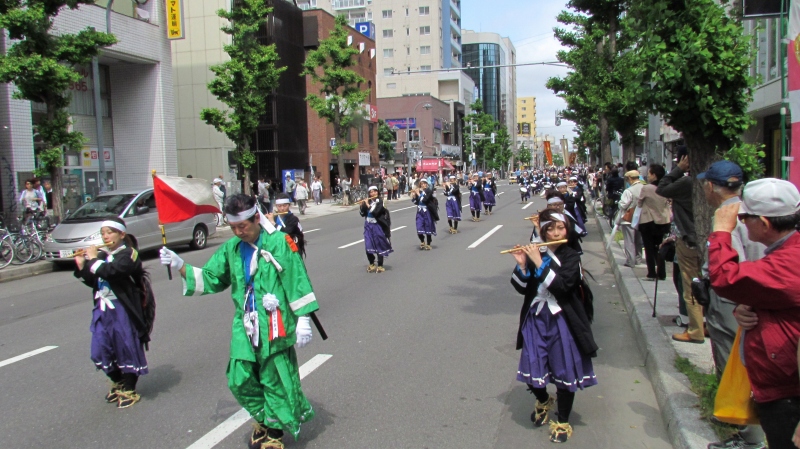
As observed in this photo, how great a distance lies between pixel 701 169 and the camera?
5055mm

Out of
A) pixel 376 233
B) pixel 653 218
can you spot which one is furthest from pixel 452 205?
pixel 653 218

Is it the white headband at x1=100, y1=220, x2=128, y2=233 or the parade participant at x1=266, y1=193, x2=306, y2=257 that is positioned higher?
the white headband at x1=100, y1=220, x2=128, y2=233

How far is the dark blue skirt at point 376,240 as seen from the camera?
11367mm

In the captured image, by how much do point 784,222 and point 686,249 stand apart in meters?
3.52

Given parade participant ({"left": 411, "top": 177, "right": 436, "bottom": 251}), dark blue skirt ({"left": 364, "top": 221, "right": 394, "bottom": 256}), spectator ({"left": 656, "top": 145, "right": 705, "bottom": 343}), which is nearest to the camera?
spectator ({"left": 656, "top": 145, "right": 705, "bottom": 343})

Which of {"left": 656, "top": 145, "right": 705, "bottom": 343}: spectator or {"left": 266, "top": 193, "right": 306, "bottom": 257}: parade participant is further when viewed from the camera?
{"left": 266, "top": 193, "right": 306, "bottom": 257}: parade participant

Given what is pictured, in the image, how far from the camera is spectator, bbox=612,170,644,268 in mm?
9625

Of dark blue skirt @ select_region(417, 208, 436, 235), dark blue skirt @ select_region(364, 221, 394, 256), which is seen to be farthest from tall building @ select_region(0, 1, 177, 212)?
dark blue skirt @ select_region(364, 221, 394, 256)

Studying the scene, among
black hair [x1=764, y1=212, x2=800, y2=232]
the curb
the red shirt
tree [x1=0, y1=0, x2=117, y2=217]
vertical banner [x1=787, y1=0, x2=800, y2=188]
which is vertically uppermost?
tree [x1=0, y1=0, x2=117, y2=217]

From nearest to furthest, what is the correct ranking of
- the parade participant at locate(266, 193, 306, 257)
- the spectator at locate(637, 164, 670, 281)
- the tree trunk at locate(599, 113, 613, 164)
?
the parade participant at locate(266, 193, 306, 257) < the spectator at locate(637, 164, 670, 281) < the tree trunk at locate(599, 113, 613, 164)

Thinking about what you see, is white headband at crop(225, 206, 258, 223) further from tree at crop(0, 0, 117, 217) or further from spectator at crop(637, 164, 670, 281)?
tree at crop(0, 0, 117, 217)

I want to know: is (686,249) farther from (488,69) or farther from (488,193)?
(488,69)

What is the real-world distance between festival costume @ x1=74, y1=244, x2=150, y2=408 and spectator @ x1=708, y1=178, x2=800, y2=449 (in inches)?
166

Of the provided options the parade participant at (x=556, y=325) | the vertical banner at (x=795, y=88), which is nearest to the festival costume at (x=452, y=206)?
the vertical banner at (x=795, y=88)
